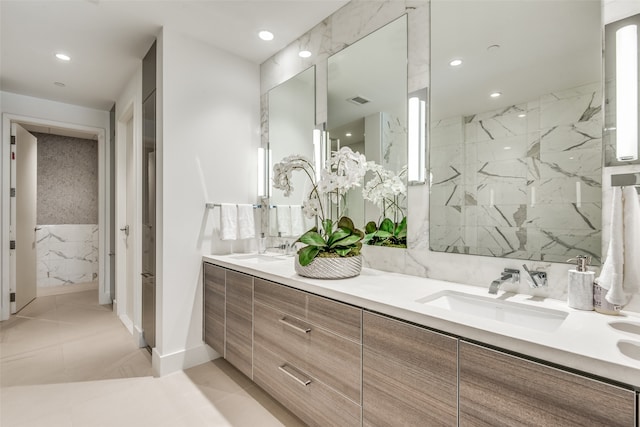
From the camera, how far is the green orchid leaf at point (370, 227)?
75.7 inches

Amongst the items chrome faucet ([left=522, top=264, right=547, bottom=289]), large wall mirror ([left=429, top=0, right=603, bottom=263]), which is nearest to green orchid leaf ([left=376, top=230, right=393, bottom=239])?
large wall mirror ([left=429, top=0, right=603, bottom=263])

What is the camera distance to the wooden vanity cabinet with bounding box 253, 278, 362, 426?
4.15ft

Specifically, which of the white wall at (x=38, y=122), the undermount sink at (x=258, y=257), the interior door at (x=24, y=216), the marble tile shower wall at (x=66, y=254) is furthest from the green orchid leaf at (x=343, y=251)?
the marble tile shower wall at (x=66, y=254)

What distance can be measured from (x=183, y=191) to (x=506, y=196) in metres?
2.10

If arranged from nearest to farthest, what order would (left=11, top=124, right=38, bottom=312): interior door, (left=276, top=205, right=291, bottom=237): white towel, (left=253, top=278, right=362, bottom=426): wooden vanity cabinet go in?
(left=253, top=278, right=362, bottom=426): wooden vanity cabinet
(left=276, top=205, right=291, bottom=237): white towel
(left=11, top=124, right=38, bottom=312): interior door

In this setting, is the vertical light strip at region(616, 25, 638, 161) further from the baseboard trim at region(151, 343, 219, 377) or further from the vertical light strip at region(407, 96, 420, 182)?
the baseboard trim at region(151, 343, 219, 377)

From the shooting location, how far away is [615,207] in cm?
93

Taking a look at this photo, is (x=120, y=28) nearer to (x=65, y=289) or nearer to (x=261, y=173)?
(x=261, y=173)

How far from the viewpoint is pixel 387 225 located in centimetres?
185

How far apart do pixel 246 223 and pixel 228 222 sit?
16 cm

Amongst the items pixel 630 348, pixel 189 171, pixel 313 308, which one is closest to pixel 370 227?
pixel 313 308

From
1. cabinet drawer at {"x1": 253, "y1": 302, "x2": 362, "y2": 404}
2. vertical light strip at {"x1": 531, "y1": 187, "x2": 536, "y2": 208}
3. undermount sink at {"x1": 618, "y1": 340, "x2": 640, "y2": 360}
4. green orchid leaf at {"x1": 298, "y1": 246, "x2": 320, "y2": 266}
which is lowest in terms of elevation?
cabinet drawer at {"x1": 253, "y1": 302, "x2": 362, "y2": 404}

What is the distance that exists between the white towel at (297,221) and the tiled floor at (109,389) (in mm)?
1124

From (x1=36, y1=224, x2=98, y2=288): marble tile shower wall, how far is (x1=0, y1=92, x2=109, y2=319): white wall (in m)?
1.07
